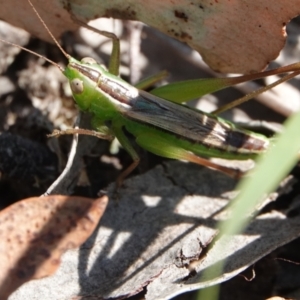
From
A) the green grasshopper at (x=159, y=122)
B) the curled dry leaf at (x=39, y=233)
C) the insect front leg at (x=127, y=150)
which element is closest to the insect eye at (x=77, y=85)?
the green grasshopper at (x=159, y=122)

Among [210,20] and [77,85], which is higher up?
[210,20]

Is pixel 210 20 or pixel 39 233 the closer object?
pixel 39 233

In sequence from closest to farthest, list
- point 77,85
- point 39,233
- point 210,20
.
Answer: point 39,233, point 210,20, point 77,85

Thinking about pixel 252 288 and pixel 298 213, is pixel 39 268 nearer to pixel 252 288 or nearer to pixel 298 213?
pixel 252 288

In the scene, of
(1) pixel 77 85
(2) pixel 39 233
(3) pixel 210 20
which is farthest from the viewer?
(1) pixel 77 85

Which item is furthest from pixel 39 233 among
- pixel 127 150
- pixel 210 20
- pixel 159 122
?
pixel 210 20

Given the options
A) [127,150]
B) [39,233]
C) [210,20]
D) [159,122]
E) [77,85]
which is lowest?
[39,233]

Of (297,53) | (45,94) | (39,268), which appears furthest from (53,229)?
(297,53)

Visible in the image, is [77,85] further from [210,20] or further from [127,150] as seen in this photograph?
[210,20]
